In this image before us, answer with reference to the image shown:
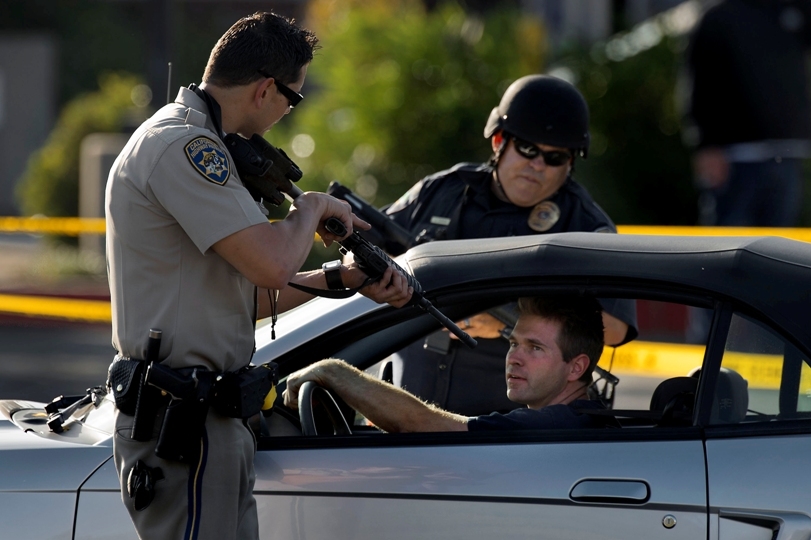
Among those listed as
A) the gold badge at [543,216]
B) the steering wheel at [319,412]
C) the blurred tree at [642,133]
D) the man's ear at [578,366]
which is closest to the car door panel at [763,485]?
the man's ear at [578,366]

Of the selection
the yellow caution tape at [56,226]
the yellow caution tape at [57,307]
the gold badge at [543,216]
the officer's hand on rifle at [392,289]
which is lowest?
the yellow caution tape at [57,307]

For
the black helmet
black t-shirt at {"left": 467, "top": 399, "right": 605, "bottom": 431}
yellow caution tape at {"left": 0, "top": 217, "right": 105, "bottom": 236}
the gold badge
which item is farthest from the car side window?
yellow caution tape at {"left": 0, "top": 217, "right": 105, "bottom": 236}

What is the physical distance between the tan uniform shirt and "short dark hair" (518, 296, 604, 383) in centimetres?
84

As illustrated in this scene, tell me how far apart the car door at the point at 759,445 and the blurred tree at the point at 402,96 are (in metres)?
6.80

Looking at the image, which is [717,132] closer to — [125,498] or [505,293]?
[505,293]

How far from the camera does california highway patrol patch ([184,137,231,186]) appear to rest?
7.84 ft

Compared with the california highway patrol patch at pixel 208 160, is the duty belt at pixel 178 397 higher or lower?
lower

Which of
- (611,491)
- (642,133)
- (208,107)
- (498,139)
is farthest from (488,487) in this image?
(642,133)

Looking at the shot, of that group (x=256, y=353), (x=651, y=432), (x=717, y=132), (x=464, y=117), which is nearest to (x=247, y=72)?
(x=256, y=353)

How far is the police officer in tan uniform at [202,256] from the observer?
2.40m

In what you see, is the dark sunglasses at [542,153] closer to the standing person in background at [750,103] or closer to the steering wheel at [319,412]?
the steering wheel at [319,412]

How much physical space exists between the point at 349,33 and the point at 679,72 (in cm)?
302

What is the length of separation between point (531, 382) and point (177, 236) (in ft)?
3.54

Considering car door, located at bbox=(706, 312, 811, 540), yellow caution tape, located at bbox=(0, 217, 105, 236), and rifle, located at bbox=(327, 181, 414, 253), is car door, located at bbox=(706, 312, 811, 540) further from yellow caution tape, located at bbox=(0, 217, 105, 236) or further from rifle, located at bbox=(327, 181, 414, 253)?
yellow caution tape, located at bbox=(0, 217, 105, 236)
